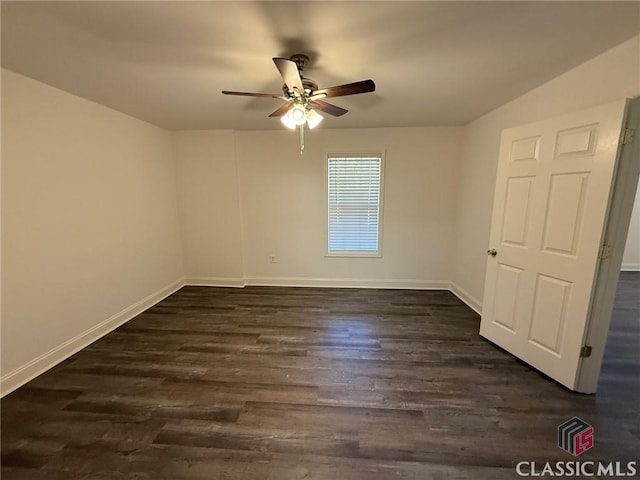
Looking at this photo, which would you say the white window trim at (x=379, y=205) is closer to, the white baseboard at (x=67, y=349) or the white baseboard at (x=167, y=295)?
the white baseboard at (x=167, y=295)

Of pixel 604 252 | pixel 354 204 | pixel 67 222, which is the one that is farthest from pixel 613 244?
pixel 67 222

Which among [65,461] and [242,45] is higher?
[242,45]

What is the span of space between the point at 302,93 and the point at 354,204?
7.65ft

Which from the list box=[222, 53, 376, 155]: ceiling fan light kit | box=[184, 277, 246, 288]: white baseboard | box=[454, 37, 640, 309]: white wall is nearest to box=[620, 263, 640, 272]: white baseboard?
box=[454, 37, 640, 309]: white wall

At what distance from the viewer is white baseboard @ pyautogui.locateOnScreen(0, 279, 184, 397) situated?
2061mm

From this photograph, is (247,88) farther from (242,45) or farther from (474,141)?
(474,141)

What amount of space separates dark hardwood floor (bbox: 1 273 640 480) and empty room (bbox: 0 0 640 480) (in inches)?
0.6

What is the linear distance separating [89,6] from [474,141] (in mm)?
3786

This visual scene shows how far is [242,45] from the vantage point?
5.52ft

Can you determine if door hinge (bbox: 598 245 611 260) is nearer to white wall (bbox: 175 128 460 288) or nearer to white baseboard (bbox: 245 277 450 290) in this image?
white wall (bbox: 175 128 460 288)

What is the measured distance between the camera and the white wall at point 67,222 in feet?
6.73

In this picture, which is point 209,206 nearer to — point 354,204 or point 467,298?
point 354,204

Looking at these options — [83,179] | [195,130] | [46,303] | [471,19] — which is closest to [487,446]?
[471,19]

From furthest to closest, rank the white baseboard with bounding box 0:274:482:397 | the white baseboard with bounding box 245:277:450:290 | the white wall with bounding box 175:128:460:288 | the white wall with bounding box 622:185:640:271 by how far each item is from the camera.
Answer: the white wall with bounding box 622:185:640:271, the white baseboard with bounding box 245:277:450:290, the white wall with bounding box 175:128:460:288, the white baseboard with bounding box 0:274:482:397
